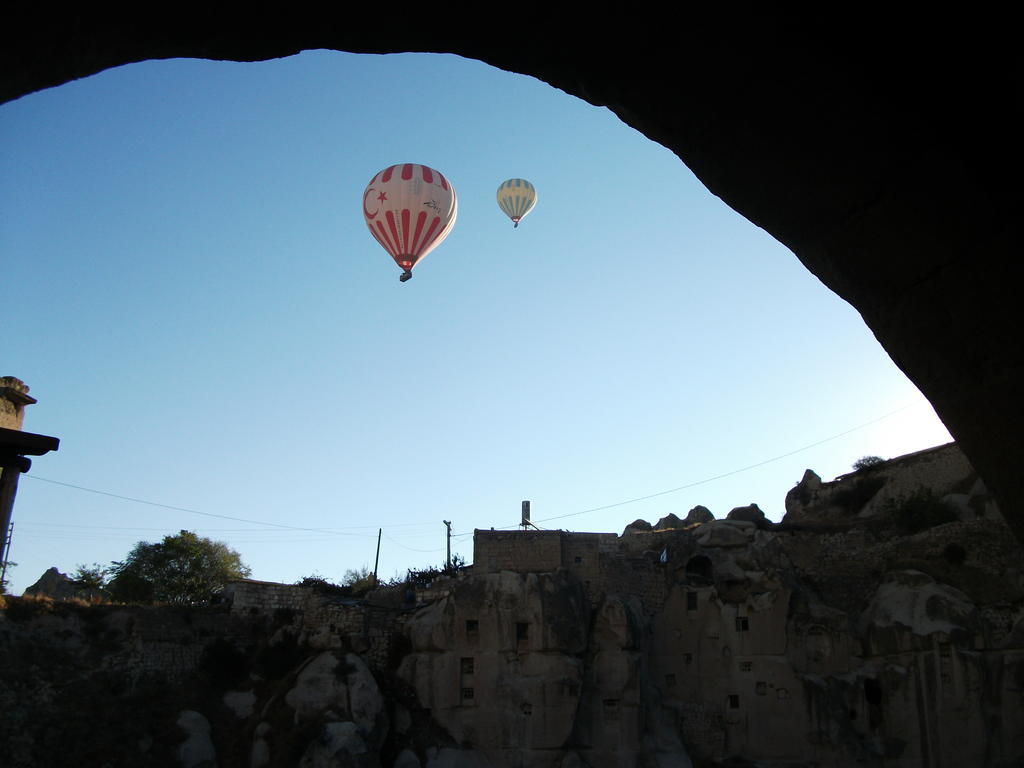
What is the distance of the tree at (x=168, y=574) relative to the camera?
1549 inches

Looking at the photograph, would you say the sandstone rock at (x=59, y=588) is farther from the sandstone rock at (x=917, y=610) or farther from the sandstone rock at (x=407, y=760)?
the sandstone rock at (x=917, y=610)

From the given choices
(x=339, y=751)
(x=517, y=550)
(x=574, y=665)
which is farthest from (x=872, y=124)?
(x=517, y=550)

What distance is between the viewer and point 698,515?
4662cm

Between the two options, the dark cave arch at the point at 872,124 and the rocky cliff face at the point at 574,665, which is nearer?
the dark cave arch at the point at 872,124

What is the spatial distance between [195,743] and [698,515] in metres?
27.1

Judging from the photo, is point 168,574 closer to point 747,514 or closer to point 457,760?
point 457,760

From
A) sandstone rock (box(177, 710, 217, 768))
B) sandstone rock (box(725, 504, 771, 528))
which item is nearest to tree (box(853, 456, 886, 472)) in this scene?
sandstone rock (box(725, 504, 771, 528))

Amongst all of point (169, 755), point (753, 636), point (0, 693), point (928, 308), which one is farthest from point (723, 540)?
point (928, 308)

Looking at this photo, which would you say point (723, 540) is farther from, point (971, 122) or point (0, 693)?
point (971, 122)

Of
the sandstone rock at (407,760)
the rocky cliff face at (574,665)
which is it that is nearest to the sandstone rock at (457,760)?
the rocky cliff face at (574,665)

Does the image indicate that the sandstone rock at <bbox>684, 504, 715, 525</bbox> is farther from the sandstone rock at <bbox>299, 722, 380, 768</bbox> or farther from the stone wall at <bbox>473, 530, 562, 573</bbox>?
the sandstone rock at <bbox>299, 722, 380, 768</bbox>

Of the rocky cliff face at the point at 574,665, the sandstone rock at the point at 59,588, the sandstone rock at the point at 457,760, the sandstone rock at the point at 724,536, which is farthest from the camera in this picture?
the sandstone rock at the point at 59,588

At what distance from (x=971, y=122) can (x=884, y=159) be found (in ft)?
1.43

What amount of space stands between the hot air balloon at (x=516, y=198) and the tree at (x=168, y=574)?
67.5 feet
